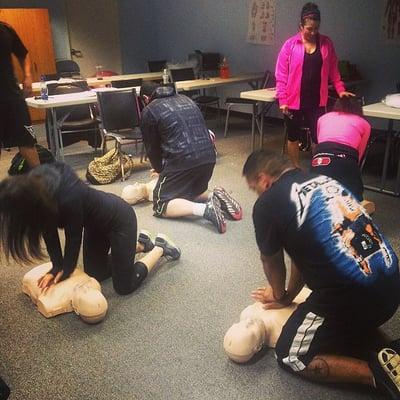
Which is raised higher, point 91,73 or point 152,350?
point 91,73

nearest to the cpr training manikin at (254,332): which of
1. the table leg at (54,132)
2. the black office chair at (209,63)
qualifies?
the table leg at (54,132)

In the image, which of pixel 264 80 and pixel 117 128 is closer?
pixel 117 128

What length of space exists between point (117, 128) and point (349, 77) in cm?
268

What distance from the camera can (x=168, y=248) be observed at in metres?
2.48

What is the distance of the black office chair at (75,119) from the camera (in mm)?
4258

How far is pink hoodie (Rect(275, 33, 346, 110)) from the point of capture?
11.4 ft

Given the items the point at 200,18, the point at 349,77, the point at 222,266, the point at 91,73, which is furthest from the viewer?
the point at 91,73

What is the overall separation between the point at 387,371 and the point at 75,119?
12.8 feet

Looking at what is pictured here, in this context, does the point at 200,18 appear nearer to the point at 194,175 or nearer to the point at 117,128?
the point at 117,128

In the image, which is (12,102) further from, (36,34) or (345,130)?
(36,34)

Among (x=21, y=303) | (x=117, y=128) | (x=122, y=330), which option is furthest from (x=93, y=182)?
(x=122, y=330)

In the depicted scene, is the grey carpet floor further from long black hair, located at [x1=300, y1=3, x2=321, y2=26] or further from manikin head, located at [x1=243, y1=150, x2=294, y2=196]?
long black hair, located at [x1=300, y1=3, x2=321, y2=26]

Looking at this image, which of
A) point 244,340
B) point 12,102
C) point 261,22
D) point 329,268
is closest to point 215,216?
point 244,340

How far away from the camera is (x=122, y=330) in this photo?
1927 mm
